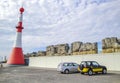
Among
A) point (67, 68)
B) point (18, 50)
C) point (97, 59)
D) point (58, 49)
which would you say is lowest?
point (67, 68)

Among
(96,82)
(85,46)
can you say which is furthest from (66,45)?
(96,82)

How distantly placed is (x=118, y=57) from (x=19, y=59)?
25154 millimetres

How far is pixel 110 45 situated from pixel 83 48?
9.56 metres

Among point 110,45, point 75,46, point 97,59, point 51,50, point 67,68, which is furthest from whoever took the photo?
point 51,50

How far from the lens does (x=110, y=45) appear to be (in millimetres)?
45969

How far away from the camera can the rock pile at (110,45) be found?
1745 inches

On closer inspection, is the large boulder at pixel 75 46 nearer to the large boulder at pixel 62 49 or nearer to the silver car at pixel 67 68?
the large boulder at pixel 62 49

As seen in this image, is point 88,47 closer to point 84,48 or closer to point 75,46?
point 84,48

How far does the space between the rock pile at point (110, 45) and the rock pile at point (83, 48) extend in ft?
6.29

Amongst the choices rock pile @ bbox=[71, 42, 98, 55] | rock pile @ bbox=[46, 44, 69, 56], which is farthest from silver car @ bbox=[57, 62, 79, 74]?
rock pile @ bbox=[46, 44, 69, 56]

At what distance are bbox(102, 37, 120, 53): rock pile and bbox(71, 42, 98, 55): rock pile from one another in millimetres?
1917

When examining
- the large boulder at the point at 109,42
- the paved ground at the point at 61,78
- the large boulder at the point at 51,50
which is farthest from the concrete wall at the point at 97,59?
the large boulder at the point at 51,50

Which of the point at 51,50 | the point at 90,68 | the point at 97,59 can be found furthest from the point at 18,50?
the point at 90,68

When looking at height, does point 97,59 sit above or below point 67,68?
above
